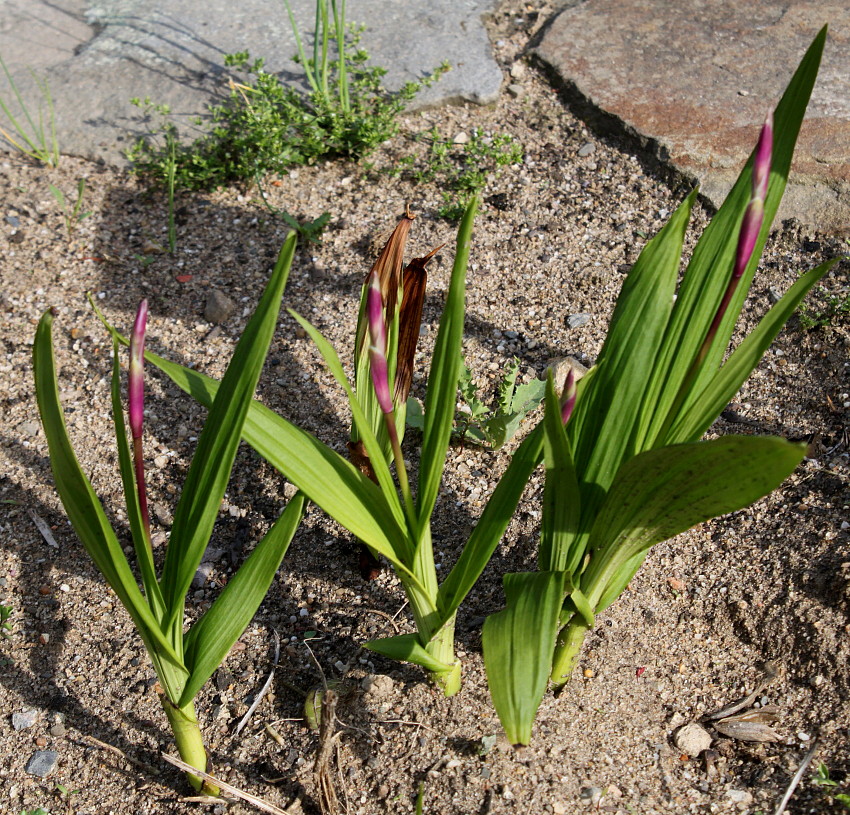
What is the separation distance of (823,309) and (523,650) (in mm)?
1728

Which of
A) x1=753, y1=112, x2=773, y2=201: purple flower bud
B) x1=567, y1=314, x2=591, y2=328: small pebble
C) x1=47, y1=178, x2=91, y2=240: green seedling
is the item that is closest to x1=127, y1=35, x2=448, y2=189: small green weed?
x1=47, y1=178, x2=91, y2=240: green seedling

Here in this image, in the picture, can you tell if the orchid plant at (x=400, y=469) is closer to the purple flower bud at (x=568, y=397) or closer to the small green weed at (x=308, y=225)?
the purple flower bud at (x=568, y=397)

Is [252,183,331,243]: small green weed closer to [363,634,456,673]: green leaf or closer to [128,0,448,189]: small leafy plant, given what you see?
[128,0,448,189]: small leafy plant

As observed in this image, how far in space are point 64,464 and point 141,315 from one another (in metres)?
0.32

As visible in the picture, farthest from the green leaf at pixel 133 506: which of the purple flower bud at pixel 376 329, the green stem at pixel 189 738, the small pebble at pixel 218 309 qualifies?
the small pebble at pixel 218 309

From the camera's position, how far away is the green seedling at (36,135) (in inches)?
127

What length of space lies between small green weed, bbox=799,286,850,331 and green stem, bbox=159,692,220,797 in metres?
1.94

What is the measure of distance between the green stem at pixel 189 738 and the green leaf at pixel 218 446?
0.64 feet

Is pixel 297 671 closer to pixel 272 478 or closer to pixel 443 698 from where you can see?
pixel 443 698

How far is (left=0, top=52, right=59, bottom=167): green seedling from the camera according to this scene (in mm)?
3215

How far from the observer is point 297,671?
75.3 inches

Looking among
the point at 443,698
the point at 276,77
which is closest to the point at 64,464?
the point at 443,698

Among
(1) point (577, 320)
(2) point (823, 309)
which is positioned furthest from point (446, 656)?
(2) point (823, 309)

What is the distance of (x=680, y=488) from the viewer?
133cm
